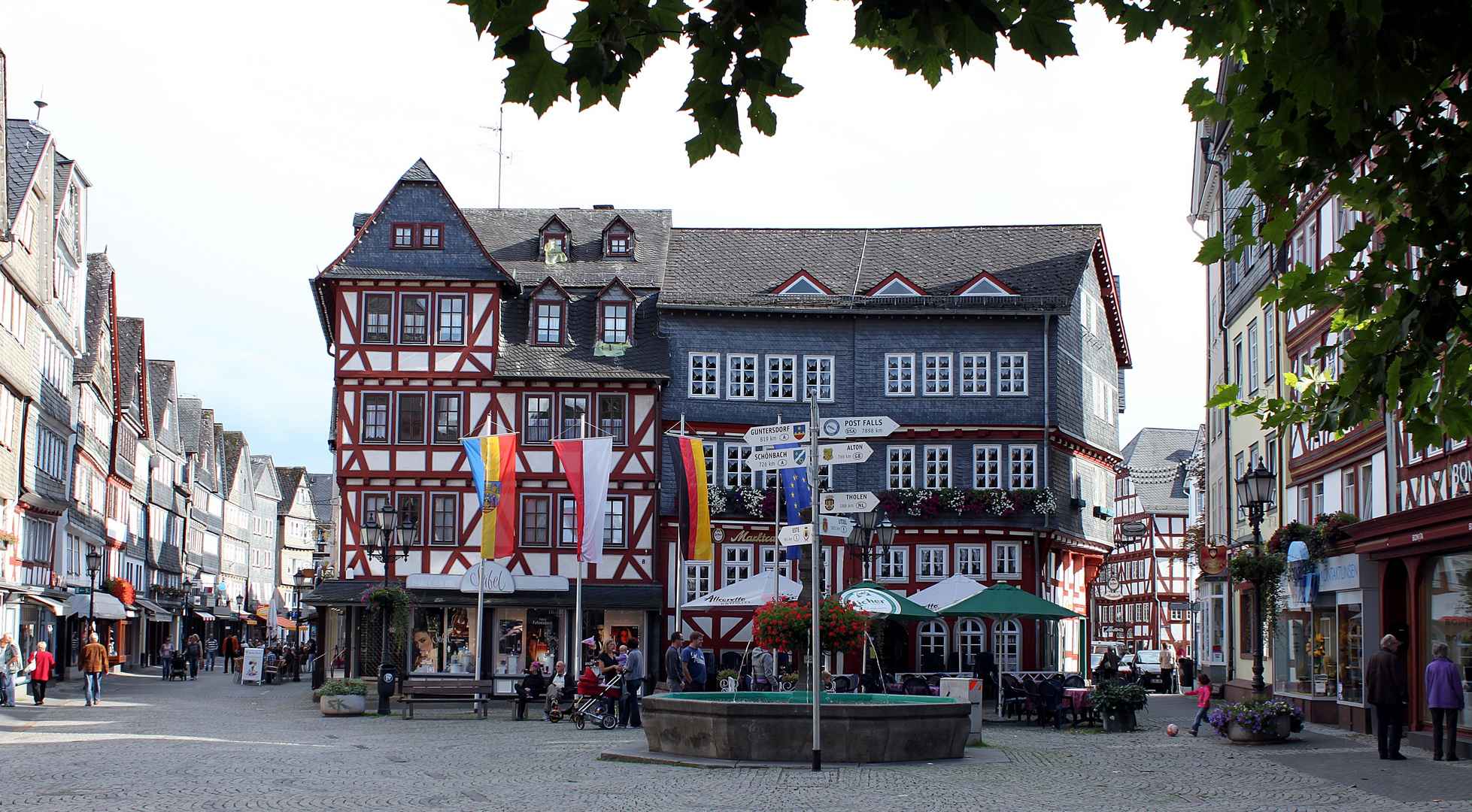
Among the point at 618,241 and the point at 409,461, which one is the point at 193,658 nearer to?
the point at 409,461

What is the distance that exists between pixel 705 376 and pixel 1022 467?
8650 millimetres

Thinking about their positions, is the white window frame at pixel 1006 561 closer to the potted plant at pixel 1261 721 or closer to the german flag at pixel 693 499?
the german flag at pixel 693 499

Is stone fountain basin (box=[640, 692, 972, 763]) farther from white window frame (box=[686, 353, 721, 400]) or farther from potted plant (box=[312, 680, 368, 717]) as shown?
white window frame (box=[686, 353, 721, 400])

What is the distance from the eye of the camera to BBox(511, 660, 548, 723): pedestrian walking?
1070 inches

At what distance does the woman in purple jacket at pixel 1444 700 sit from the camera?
59.5 ft

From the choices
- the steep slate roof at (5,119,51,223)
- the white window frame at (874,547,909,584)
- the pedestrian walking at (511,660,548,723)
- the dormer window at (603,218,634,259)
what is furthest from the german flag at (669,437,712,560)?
the steep slate roof at (5,119,51,223)

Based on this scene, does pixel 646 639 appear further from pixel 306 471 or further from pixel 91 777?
pixel 306 471

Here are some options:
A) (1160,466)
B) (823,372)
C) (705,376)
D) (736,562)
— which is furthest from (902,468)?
(1160,466)

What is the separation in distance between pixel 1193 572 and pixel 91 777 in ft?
223

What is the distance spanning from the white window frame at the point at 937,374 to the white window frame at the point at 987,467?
173 cm

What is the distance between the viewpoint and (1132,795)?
14.9 metres

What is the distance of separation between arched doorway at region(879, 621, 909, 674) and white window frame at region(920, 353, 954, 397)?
6.17 meters

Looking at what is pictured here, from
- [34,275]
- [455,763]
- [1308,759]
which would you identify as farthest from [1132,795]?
[34,275]

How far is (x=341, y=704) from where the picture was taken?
27531mm
